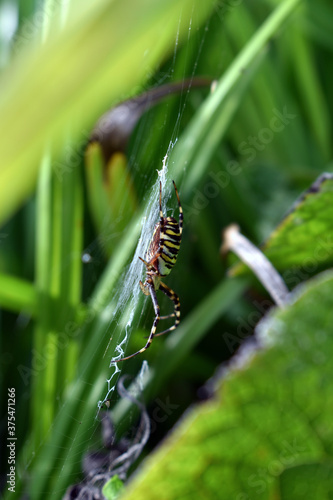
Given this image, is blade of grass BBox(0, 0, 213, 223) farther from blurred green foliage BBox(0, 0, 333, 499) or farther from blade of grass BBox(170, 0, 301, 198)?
blade of grass BBox(170, 0, 301, 198)

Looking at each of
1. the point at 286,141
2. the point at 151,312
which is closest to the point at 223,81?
the point at 151,312

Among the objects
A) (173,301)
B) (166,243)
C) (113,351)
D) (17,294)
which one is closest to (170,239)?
(166,243)

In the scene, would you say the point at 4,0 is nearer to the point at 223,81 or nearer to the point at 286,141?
the point at 223,81

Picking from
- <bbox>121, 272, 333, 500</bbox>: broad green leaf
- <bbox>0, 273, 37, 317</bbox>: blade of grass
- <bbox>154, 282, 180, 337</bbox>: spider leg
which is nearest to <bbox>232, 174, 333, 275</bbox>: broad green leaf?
<bbox>154, 282, 180, 337</bbox>: spider leg

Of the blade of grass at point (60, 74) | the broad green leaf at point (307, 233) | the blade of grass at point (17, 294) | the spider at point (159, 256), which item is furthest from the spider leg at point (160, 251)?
the blade of grass at point (60, 74)

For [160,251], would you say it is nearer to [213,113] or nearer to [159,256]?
[159,256]
